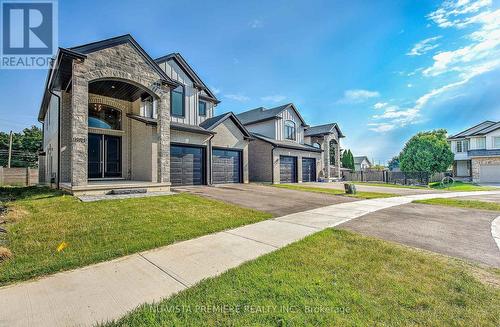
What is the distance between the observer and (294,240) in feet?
16.1

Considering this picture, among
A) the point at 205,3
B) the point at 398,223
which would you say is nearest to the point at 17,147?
the point at 205,3

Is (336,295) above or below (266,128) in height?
below

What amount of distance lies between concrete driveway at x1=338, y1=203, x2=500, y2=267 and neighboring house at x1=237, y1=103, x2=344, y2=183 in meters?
12.4

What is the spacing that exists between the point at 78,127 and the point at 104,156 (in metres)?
4.51

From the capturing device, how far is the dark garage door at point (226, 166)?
16.4 m

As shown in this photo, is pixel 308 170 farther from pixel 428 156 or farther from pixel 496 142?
pixel 496 142

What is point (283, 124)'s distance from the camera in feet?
77.6

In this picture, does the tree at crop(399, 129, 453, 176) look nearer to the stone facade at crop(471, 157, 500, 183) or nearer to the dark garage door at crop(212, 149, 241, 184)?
the stone facade at crop(471, 157, 500, 183)

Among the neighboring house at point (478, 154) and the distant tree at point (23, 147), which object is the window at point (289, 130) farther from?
the distant tree at point (23, 147)

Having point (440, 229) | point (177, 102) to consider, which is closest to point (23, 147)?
point (177, 102)

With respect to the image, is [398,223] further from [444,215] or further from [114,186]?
[114,186]

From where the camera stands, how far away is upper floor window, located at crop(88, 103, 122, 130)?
12727 millimetres

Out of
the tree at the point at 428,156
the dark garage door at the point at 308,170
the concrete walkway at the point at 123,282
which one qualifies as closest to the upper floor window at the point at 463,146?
the tree at the point at 428,156

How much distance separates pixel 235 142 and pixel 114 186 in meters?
9.74
